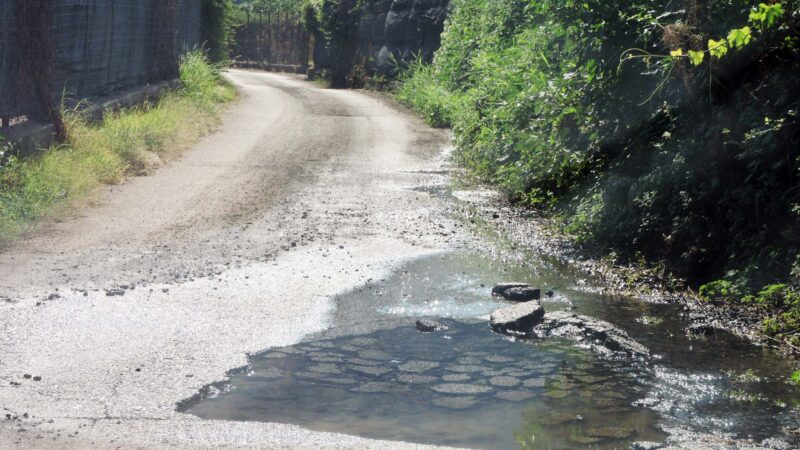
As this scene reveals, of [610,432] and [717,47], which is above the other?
[717,47]

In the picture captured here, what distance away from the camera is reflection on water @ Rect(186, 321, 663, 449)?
14.7 ft

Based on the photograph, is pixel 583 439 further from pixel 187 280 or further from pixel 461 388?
pixel 187 280

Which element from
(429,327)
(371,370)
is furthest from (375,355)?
(429,327)

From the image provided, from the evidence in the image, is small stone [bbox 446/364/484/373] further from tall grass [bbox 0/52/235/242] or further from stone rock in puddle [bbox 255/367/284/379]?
tall grass [bbox 0/52/235/242]

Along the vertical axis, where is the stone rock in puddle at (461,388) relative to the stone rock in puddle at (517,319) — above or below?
below

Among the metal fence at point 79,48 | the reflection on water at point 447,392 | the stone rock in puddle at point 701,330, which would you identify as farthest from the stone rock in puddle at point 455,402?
the metal fence at point 79,48

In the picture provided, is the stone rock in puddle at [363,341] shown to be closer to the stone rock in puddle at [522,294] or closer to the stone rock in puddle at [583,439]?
the stone rock in puddle at [522,294]

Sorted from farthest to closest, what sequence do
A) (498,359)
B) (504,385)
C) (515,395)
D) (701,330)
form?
(701,330) → (498,359) → (504,385) → (515,395)

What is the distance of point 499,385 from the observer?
511 centimetres

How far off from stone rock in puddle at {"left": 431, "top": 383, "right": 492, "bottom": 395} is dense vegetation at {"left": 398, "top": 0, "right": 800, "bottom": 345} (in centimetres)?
193

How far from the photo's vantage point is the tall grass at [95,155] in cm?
896

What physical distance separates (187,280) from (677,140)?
3.97 metres

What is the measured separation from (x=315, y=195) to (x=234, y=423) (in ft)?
21.1

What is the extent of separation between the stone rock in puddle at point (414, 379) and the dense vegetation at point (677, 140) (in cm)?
213
